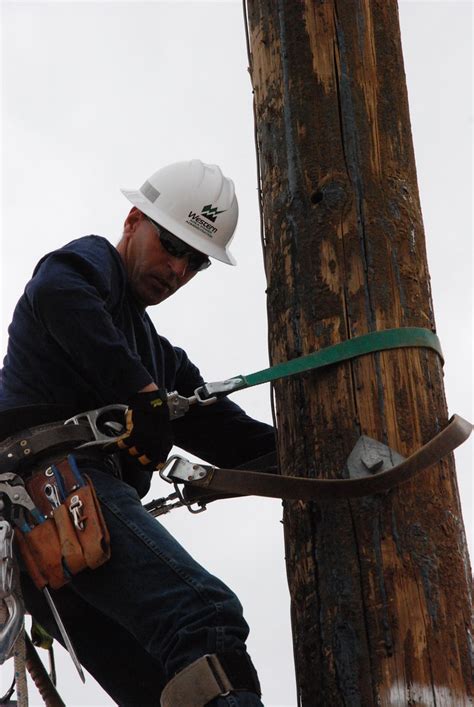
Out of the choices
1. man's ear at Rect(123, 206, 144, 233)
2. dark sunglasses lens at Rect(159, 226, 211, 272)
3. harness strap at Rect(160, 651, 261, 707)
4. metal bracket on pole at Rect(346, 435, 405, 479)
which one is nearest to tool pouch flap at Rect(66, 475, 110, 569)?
harness strap at Rect(160, 651, 261, 707)

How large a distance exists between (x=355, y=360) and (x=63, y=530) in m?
1.02

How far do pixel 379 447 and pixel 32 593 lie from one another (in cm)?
139

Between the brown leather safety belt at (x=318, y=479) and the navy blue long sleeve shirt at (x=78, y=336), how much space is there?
33cm

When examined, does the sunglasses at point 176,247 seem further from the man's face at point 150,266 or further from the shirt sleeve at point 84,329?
the shirt sleeve at point 84,329

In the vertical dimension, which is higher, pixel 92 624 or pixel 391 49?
pixel 391 49

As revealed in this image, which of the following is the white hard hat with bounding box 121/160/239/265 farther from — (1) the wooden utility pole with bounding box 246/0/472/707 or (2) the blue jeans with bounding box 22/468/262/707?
(2) the blue jeans with bounding box 22/468/262/707

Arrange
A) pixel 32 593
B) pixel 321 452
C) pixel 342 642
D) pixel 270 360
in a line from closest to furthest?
pixel 342 642
pixel 321 452
pixel 270 360
pixel 32 593

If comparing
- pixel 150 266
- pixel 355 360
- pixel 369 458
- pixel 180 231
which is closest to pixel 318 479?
pixel 369 458

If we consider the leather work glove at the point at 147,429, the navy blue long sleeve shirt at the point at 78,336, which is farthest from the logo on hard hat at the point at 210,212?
the leather work glove at the point at 147,429

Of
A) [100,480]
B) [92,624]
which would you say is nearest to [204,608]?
[100,480]

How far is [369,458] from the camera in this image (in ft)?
9.82

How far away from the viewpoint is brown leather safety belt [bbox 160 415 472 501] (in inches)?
115

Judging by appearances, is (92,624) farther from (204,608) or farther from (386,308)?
(386,308)

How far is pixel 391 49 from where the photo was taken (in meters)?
3.49
